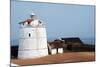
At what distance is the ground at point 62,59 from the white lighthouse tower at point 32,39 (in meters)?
0.04

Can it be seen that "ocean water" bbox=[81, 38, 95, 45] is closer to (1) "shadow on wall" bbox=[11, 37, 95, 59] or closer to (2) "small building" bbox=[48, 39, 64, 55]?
(1) "shadow on wall" bbox=[11, 37, 95, 59]

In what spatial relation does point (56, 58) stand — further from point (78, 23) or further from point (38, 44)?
point (78, 23)

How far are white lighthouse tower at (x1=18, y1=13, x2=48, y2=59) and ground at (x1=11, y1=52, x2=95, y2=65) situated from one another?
0.04 m

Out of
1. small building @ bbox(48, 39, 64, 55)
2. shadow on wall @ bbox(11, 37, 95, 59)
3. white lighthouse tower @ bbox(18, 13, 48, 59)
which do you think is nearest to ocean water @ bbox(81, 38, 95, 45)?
shadow on wall @ bbox(11, 37, 95, 59)

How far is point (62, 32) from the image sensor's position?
7.72ft

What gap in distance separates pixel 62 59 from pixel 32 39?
41cm

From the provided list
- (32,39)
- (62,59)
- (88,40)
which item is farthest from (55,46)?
(88,40)

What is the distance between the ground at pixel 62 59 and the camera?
2.21 meters

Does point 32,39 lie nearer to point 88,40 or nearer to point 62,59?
point 62,59

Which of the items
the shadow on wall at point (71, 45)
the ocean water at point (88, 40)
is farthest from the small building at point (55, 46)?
the ocean water at point (88, 40)

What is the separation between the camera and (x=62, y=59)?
7.71 feet

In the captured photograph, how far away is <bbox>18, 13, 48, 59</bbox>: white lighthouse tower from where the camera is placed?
2.20 metres
